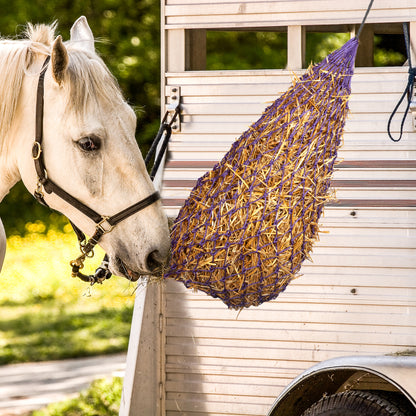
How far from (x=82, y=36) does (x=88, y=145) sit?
2.22 feet

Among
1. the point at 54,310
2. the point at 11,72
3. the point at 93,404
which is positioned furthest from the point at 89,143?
the point at 54,310

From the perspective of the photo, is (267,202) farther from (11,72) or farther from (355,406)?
(11,72)

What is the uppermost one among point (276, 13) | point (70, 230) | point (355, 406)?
point (276, 13)

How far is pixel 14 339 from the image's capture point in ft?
25.9

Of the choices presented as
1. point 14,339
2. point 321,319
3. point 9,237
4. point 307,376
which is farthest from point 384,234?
point 9,237

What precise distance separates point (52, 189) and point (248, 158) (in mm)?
780

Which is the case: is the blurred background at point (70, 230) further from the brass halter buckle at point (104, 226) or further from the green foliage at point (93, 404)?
the brass halter buckle at point (104, 226)

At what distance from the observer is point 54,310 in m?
9.04

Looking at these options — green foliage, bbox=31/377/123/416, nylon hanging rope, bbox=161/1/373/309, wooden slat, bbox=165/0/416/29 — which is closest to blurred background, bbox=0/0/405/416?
green foliage, bbox=31/377/123/416

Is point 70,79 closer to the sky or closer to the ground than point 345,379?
closer to the sky

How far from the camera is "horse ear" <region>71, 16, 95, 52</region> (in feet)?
9.99

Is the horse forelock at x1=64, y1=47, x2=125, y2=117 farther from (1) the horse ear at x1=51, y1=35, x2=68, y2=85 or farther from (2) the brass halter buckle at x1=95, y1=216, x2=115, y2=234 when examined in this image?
(2) the brass halter buckle at x1=95, y1=216, x2=115, y2=234

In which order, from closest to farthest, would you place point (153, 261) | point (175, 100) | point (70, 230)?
1. point (153, 261)
2. point (175, 100)
3. point (70, 230)

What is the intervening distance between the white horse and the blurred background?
489 cm
